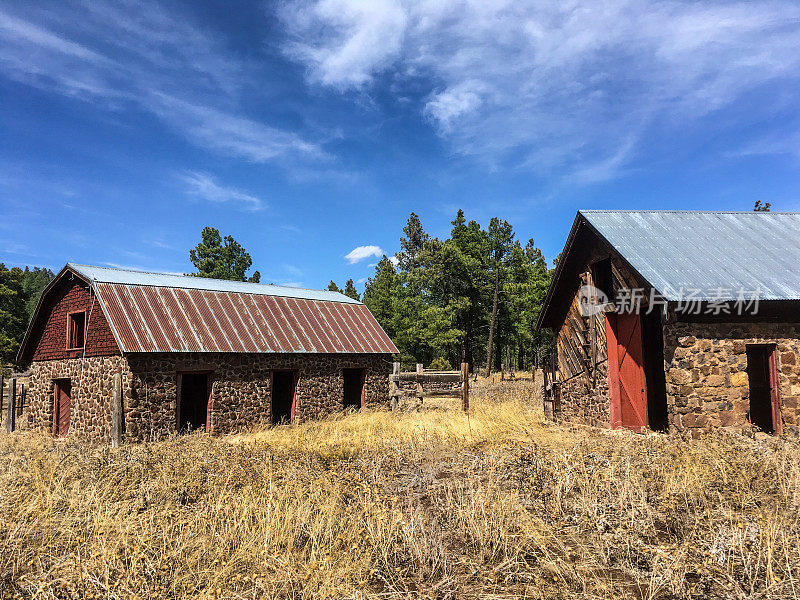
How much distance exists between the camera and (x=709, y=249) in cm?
1283

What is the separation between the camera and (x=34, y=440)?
1656 cm

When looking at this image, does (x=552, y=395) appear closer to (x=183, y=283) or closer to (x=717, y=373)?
(x=717, y=373)

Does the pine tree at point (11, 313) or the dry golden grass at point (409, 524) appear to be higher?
the pine tree at point (11, 313)

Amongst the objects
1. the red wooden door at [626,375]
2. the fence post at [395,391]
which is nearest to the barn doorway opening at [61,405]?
the fence post at [395,391]

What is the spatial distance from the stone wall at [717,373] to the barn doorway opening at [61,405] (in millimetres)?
19118

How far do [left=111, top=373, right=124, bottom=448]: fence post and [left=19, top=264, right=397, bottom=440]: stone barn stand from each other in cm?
30

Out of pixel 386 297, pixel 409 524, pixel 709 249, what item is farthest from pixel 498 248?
pixel 409 524

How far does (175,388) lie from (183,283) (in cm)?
499

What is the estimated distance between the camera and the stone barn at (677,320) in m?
10.9

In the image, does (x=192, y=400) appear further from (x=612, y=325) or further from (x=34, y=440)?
(x=612, y=325)

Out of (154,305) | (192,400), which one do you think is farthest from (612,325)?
(192,400)

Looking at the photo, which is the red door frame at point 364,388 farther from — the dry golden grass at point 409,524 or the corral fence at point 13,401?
the corral fence at point 13,401

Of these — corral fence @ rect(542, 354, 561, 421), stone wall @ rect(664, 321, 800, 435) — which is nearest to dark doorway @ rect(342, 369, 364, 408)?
corral fence @ rect(542, 354, 561, 421)

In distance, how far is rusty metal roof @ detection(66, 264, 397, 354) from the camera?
1634 centimetres
